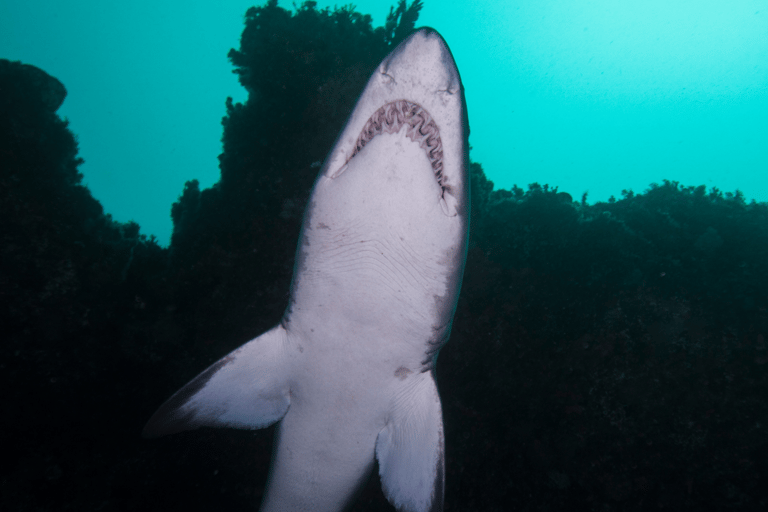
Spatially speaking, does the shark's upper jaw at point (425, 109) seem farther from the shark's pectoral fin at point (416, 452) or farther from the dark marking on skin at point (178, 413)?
the dark marking on skin at point (178, 413)

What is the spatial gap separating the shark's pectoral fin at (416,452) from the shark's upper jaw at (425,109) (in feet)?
4.03

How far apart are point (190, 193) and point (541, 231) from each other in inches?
181

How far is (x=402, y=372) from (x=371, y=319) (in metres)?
0.42

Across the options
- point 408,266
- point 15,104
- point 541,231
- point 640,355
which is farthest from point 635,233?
point 15,104

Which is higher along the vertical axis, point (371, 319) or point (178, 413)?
point (371, 319)

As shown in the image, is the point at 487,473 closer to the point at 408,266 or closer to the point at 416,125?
the point at 408,266

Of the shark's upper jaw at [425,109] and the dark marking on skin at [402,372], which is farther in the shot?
the dark marking on skin at [402,372]

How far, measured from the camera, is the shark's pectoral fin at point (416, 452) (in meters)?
1.82

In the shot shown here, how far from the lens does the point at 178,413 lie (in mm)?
1883

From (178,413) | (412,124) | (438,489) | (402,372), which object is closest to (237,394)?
(178,413)

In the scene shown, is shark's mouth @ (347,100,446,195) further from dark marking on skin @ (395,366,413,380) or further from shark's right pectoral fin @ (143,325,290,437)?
shark's right pectoral fin @ (143,325,290,437)

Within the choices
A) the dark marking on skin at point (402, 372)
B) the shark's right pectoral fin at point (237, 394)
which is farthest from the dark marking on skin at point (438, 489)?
the shark's right pectoral fin at point (237, 394)

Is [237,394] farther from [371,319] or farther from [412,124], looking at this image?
[412,124]

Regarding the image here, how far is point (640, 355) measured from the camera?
3.04 meters
